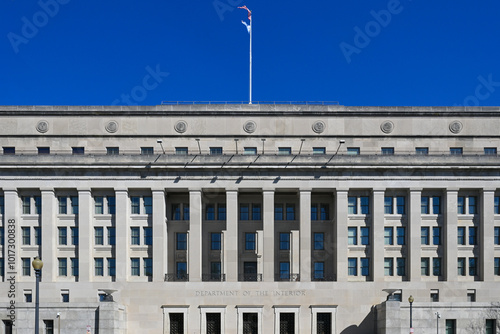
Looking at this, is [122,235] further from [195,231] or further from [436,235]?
[436,235]

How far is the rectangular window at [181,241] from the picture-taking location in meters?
65.2

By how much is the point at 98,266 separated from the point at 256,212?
1690cm

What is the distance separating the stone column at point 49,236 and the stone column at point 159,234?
995 centimetres

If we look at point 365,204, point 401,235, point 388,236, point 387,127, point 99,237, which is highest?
point 387,127

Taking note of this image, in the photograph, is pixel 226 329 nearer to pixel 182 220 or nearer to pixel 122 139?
pixel 182 220

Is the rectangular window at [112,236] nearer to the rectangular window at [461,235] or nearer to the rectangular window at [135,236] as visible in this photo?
the rectangular window at [135,236]

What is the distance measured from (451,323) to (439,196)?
43.3 feet

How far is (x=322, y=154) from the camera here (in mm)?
62844

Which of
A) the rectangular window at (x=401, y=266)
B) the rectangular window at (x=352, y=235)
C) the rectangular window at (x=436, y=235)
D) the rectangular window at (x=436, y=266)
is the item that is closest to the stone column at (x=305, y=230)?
the rectangular window at (x=352, y=235)

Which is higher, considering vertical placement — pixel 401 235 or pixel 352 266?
pixel 401 235

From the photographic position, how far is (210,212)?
6619 centimetres

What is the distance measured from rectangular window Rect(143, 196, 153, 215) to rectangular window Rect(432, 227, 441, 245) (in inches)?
1118

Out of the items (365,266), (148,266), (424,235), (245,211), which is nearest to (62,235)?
(148,266)

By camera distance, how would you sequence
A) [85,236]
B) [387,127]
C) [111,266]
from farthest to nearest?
[387,127] < [111,266] < [85,236]
